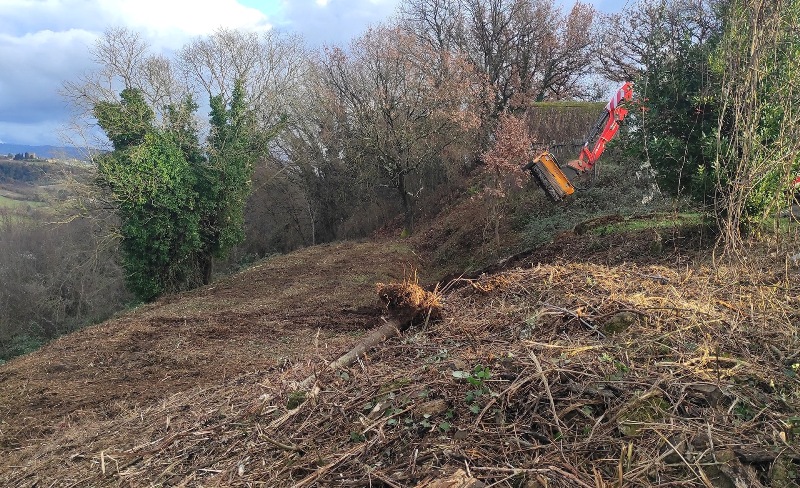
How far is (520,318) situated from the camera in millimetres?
3998

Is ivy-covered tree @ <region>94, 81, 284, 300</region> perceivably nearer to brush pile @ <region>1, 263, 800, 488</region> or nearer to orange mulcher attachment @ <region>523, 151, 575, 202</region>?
orange mulcher attachment @ <region>523, 151, 575, 202</region>

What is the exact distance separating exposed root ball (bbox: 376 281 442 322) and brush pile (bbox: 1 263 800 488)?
0.92 feet

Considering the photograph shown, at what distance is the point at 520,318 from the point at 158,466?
8.71ft

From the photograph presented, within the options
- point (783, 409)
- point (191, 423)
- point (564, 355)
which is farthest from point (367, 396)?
point (783, 409)

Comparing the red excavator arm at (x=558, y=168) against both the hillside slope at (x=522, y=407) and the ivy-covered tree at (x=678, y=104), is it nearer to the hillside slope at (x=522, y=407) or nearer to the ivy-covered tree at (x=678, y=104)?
the ivy-covered tree at (x=678, y=104)

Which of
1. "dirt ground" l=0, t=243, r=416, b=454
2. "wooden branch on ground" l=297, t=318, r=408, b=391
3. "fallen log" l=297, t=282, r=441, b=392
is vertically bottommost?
"dirt ground" l=0, t=243, r=416, b=454

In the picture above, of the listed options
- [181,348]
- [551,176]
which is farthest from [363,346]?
[551,176]

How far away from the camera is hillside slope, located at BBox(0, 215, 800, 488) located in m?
2.31

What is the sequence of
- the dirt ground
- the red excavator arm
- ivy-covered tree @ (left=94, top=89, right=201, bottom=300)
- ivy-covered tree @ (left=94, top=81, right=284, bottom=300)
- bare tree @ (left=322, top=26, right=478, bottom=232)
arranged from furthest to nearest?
bare tree @ (left=322, top=26, right=478, bottom=232) → ivy-covered tree @ (left=94, top=81, right=284, bottom=300) → ivy-covered tree @ (left=94, top=89, right=201, bottom=300) → the red excavator arm → the dirt ground

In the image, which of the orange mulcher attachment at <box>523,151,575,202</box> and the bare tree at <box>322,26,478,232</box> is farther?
the bare tree at <box>322,26,478,232</box>

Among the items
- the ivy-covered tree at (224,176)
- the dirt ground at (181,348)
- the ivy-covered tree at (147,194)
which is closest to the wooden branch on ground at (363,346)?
the dirt ground at (181,348)

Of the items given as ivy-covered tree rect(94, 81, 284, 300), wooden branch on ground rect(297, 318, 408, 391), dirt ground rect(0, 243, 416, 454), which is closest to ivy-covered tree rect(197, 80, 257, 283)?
ivy-covered tree rect(94, 81, 284, 300)

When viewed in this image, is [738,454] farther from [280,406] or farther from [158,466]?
[158,466]

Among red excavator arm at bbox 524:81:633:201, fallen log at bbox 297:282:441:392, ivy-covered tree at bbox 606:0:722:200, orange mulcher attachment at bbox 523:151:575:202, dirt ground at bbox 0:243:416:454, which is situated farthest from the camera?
orange mulcher attachment at bbox 523:151:575:202
